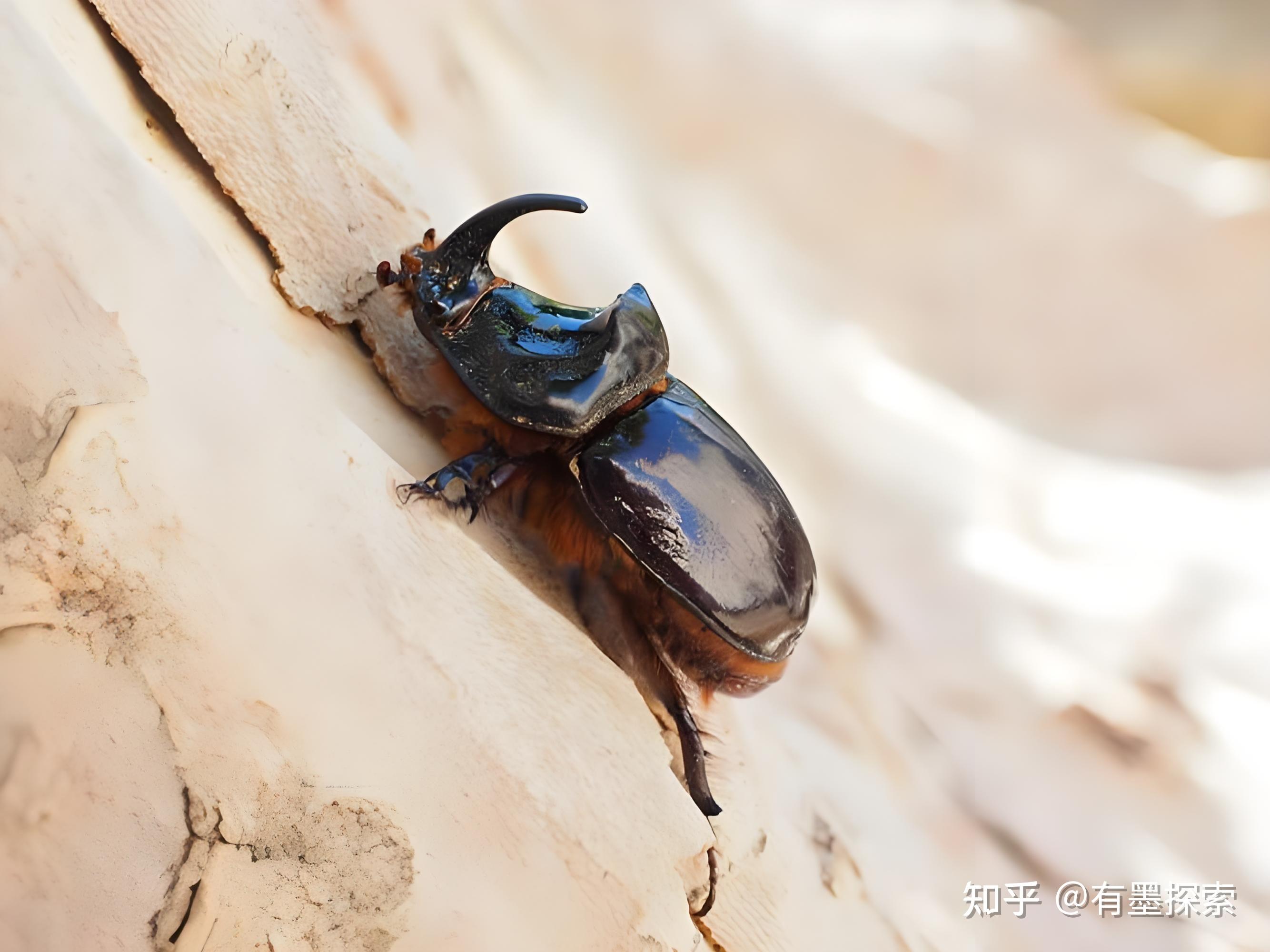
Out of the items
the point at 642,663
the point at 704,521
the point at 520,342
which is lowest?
the point at 642,663

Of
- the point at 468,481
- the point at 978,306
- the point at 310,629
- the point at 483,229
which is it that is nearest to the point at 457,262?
the point at 483,229

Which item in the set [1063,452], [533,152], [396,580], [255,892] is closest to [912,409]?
[1063,452]

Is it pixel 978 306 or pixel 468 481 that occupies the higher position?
pixel 468 481

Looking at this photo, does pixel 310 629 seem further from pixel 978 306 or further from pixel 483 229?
pixel 978 306

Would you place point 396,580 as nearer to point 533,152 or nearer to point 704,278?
point 533,152

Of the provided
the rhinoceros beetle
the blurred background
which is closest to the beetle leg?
the rhinoceros beetle

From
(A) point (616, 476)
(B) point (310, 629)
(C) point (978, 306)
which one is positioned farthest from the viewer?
(C) point (978, 306)
